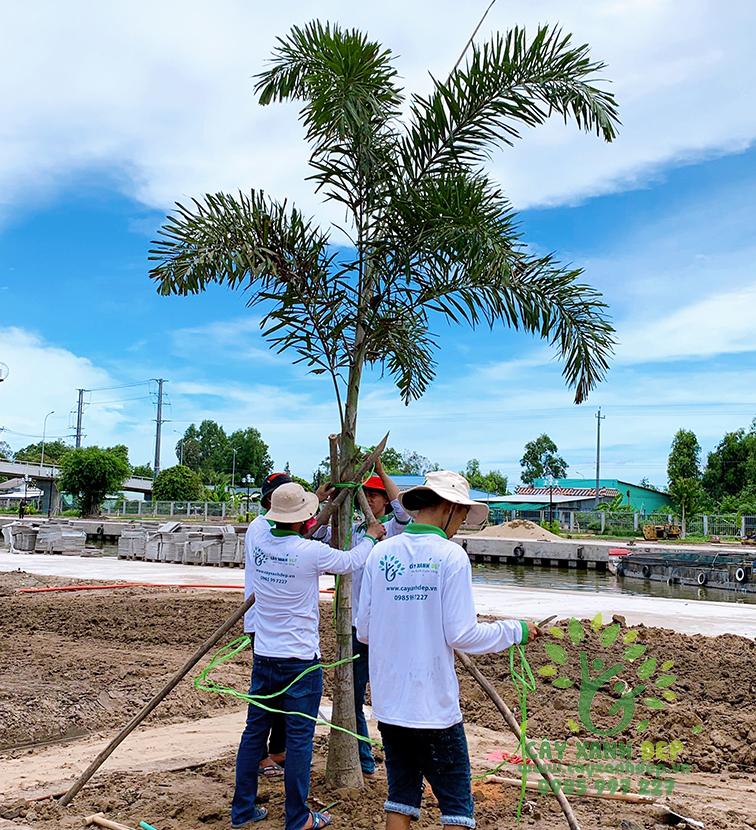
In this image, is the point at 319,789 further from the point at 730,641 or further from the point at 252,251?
the point at 730,641

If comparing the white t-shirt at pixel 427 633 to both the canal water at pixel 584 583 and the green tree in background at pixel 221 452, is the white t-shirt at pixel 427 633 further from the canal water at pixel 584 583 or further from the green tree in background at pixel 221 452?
the green tree in background at pixel 221 452

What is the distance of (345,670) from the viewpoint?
4.95 metres

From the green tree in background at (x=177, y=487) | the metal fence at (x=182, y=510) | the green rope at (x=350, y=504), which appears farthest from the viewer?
the green tree in background at (x=177, y=487)

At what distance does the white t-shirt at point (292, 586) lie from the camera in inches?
171

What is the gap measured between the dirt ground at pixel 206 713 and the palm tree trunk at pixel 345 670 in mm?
146

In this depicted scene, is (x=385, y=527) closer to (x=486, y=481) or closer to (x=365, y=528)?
(x=365, y=528)

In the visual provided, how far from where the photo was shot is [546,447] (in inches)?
4176

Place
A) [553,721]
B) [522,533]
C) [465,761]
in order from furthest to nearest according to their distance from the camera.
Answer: [522,533], [553,721], [465,761]

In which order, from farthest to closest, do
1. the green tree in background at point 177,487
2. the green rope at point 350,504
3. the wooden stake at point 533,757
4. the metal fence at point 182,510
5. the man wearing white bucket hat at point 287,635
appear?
the green tree in background at point 177,487
the metal fence at point 182,510
the green rope at point 350,504
the man wearing white bucket hat at point 287,635
the wooden stake at point 533,757

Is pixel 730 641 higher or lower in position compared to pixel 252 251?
lower

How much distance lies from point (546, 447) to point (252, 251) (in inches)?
4064

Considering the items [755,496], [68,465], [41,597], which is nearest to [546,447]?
[755,496]

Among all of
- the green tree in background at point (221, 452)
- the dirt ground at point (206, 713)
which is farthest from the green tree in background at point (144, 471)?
the dirt ground at point (206, 713)

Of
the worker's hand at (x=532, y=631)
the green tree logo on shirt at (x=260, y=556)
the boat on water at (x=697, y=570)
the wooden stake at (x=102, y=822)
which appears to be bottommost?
the boat on water at (x=697, y=570)
